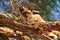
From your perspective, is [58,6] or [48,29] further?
[58,6]

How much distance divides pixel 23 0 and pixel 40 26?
132 centimetres

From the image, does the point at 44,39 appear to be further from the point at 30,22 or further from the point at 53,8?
the point at 53,8

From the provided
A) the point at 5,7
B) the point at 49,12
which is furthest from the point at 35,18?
the point at 49,12

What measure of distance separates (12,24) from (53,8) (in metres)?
2.81

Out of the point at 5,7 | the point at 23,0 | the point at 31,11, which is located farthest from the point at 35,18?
the point at 5,7

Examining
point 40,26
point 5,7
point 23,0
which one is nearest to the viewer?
point 40,26

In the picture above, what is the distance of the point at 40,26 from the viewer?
206 cm

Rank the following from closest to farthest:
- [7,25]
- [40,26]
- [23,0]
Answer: [40,26], [7,25], [23,0]

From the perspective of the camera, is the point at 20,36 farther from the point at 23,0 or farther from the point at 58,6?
the point at 58,6

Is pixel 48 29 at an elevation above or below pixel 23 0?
below

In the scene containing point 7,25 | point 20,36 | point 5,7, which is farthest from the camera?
point 5,7

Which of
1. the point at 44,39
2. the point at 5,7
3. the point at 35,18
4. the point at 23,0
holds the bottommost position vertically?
the point at 44,39

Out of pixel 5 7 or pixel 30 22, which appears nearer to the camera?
pixel 30 22

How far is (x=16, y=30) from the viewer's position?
223 centimetres
